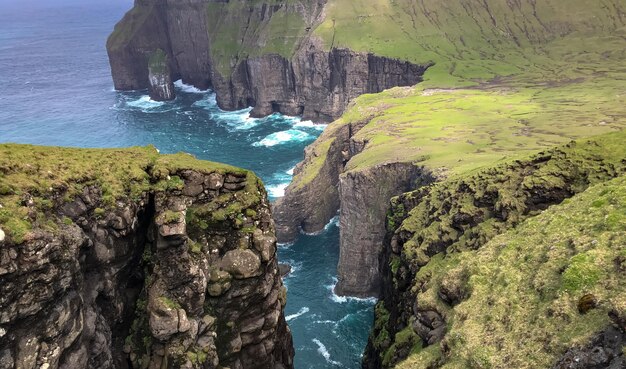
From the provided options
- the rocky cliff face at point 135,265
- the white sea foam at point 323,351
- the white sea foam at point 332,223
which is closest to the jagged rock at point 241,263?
the rocky cliff face at point 135,265

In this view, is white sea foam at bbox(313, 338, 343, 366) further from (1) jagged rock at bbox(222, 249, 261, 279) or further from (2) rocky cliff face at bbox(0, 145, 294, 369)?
(1) jagged rock at bbox(222, 249, 261, 279)

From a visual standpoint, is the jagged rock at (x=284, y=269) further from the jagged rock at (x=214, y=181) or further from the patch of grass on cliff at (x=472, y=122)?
the jagged rock at (x=214, y=181)

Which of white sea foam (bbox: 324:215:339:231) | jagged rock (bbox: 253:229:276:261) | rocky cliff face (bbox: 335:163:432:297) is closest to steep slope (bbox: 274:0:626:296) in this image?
rocky cliff face (bbox: 335:163:432:297)

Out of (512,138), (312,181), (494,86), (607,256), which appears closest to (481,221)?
(607,256)

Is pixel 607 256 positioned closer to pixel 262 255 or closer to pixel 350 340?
pixel 262 255

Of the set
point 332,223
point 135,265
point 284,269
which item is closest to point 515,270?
point 135,265
